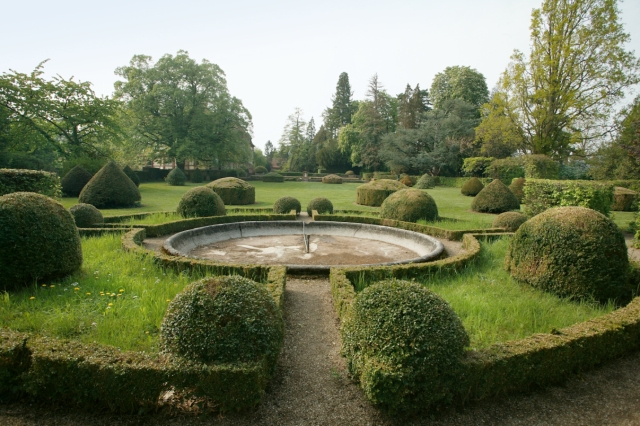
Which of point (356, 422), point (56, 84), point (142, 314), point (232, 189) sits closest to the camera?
point (356, 422)

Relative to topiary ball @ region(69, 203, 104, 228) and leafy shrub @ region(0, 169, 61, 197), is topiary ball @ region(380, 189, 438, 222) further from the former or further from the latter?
leafy shrub @ region(0, 169, 61, 197)

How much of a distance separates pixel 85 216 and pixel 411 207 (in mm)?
10966

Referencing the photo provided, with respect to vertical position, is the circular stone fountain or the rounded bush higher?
the rounded bush

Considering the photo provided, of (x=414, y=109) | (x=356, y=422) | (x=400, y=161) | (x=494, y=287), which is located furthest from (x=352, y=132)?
(x=356, y=422)

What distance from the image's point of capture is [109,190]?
18.4 m

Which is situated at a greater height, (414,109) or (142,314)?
(414,109)

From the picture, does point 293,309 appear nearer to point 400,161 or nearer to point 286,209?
point 286,209

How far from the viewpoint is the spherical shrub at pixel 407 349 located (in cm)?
320

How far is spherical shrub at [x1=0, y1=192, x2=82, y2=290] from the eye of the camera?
17.7ft

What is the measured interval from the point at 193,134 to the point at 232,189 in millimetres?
19608

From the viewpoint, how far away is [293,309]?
5.72 m

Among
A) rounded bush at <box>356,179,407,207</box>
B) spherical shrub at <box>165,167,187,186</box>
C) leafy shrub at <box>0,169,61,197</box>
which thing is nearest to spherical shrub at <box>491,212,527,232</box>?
rounded bush at <box>356,179,407,207</box>

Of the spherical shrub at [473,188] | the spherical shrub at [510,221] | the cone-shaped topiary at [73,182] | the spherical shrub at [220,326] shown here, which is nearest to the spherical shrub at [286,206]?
the spherical shrub at [510,221]

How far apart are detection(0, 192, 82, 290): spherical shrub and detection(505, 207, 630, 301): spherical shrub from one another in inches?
313
